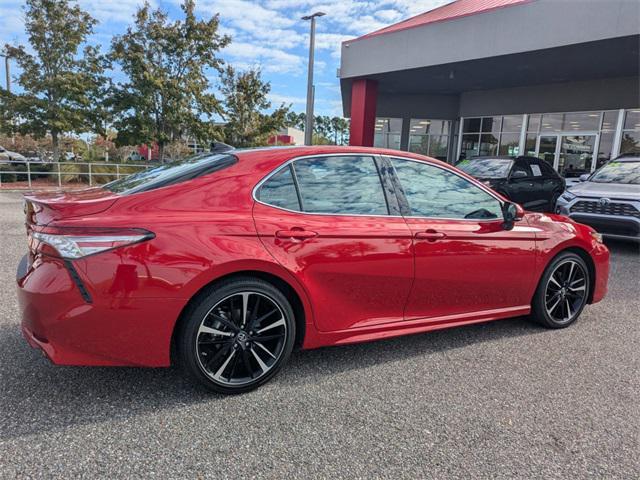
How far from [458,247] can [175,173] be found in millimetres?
2071

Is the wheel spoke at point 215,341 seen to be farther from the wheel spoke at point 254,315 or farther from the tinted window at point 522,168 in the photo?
the tinted window at point 522,168

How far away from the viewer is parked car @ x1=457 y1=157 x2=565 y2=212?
33.8 feet

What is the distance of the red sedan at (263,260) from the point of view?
2451 millimetres

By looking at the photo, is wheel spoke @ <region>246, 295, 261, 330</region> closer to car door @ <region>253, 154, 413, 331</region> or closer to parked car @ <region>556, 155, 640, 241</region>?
car door @ <region>253, 154, 413, 331</region>


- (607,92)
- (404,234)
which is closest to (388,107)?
(607,92)

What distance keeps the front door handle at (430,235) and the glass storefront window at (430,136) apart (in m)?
21.5

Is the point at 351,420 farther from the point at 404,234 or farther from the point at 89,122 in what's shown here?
the point at 89,122

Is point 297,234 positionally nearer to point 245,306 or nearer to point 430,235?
point 245,306

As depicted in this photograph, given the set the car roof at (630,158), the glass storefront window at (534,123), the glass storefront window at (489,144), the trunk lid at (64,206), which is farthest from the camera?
the glass storefront window at (489,144)

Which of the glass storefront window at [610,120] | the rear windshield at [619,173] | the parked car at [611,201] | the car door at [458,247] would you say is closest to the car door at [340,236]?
the car door at [458,247]

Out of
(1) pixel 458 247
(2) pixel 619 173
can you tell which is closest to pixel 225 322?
(1) pixel 458 247

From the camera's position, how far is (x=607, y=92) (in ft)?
56.7

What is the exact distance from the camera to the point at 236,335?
2.77 meters

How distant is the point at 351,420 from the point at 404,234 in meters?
1.28
